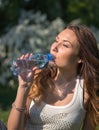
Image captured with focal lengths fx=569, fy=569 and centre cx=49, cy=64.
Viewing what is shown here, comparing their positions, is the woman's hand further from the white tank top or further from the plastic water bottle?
the white tank top

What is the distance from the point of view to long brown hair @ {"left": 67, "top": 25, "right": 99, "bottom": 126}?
→ 350 centimetres

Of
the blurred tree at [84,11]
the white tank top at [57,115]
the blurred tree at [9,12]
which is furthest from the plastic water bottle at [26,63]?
the blurred tree at [84,11]

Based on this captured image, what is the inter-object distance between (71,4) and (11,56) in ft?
6.97

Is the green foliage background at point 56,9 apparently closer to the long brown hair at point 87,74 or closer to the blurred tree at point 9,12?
the blurred tree at point 9,12

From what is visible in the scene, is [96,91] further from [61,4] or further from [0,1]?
[61,4]

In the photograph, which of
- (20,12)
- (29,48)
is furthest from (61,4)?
(29,48)

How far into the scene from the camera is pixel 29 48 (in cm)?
1079

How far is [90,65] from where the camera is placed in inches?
141

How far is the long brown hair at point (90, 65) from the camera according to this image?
11.5 feet

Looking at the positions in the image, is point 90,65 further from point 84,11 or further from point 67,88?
point 84,11

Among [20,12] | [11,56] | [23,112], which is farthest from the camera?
[20,12]

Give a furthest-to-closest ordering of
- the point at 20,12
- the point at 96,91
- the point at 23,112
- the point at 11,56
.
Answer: the point at 20,12, the point at 11,56, the point at 96,91, the point at 23,112

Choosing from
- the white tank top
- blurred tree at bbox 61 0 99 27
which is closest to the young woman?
the white tank top

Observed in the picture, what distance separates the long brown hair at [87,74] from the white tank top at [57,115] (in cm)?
7
